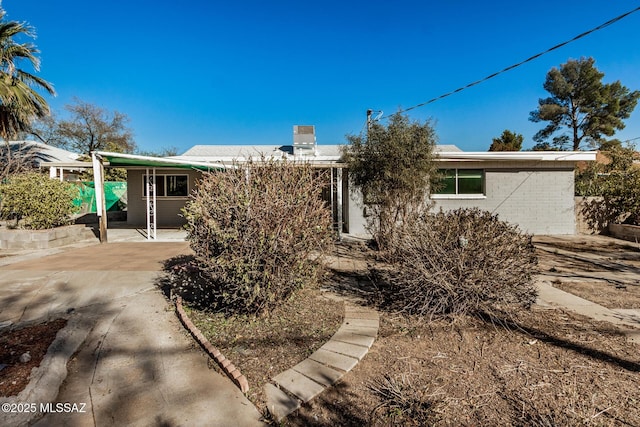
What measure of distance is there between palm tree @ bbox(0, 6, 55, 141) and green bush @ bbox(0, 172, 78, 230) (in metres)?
4.04

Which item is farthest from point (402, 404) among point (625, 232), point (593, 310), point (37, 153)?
point (37, 153)

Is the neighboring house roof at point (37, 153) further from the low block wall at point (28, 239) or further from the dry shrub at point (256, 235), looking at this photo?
the dry shrub at point (256, 235)

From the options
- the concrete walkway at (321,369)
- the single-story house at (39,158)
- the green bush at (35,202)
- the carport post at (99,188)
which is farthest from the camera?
the single-story house at (39,158)

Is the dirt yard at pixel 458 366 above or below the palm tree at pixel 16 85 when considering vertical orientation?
below

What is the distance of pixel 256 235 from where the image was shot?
3521 mm

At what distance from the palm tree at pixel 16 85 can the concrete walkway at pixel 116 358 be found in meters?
8.81

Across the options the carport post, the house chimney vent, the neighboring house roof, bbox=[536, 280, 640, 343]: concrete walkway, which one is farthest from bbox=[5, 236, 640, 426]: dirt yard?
the neighboring house roof

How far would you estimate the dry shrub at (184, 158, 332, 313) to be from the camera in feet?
11.5

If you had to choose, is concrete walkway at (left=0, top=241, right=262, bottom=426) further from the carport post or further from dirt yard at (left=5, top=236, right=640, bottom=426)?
the carport post

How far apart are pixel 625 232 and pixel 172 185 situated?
17687 mm

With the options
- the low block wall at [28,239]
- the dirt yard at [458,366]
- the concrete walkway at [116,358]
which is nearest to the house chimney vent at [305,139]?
the low block wall at [28,239]

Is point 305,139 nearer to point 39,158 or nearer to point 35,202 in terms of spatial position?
point 35,202

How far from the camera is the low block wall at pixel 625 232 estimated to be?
1015cm

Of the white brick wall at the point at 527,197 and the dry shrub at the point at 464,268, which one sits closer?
the dry shrub at the point at 464,268
